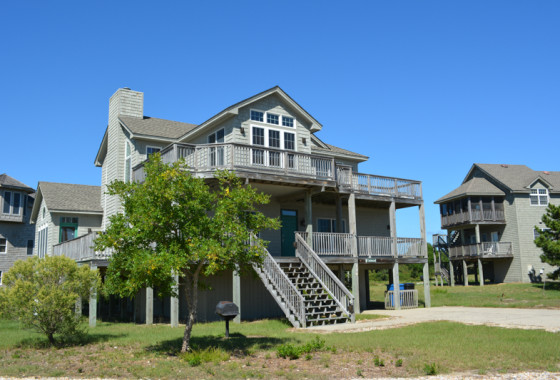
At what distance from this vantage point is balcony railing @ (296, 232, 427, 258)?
21328 mm

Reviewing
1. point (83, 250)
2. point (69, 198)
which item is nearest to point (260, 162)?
point (83, 250)

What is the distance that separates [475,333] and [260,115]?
12764mm

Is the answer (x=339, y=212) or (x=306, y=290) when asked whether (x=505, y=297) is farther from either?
(x=306, y=290)

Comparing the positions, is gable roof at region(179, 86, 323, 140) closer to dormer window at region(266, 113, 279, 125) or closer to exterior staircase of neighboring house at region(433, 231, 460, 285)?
dormer window at region(266, 113, 279, 125)

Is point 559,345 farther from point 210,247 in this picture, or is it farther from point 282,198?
point 282,198

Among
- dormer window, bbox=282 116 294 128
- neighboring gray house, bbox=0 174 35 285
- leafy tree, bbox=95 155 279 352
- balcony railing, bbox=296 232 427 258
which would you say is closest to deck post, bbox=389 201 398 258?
balcony railing, bbox=296 232 427 258

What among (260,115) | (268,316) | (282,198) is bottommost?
(268,316)

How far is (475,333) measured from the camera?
13.7 metres

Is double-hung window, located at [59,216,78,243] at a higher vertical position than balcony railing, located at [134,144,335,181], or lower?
lower

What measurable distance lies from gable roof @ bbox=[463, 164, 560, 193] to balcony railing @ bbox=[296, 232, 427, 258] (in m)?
19.3

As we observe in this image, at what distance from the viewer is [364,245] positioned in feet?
75.9

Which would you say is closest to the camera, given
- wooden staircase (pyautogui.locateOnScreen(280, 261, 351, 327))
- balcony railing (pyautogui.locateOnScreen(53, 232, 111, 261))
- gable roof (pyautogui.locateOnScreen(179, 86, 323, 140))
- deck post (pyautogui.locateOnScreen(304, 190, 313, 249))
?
wooden staircase (pyautogui.locateOnScreen(280, 261, 351, 327))

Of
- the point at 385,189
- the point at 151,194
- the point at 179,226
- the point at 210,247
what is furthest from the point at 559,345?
the point at 385,189

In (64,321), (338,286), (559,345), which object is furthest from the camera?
(338,286)
